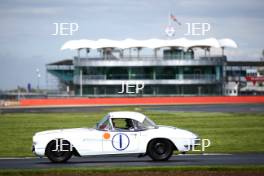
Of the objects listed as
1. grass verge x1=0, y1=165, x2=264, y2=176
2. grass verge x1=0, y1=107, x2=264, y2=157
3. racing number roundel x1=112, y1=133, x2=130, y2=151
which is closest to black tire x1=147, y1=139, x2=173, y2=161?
racing number roundel x1=112, y1=133, x2=130, y2=151

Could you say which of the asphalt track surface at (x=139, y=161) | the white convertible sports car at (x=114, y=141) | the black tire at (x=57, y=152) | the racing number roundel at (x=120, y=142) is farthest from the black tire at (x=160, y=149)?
the black tire at (x=57, y=152)

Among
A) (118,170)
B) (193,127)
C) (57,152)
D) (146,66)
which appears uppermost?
(146,66)

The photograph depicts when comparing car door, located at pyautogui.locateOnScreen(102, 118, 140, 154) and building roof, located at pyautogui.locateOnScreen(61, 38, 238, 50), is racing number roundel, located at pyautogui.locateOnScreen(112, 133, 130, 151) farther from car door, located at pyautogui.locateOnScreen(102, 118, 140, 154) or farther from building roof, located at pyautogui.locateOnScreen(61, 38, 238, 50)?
building roof, located at pyautogui.locateOnScreen(61, 38, 238, 50)

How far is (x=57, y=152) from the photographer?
18.9m

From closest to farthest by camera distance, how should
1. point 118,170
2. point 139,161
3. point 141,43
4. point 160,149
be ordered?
point 118,170 → point 160,149 → point 139,161 → point 141,43

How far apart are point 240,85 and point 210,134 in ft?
131

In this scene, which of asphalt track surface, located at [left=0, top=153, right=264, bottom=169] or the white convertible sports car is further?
the white convertible sports car

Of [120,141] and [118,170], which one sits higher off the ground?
[120,141]

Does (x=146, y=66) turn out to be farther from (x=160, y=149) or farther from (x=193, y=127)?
(x=160, y=149)

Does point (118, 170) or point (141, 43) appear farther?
point (141, 43)

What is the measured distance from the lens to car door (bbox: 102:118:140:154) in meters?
18.8

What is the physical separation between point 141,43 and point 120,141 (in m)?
19.1

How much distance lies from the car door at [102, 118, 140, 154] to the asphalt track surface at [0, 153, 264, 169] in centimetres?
40

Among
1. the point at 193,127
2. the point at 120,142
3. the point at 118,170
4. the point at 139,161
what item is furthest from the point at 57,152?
the point at 193,127
